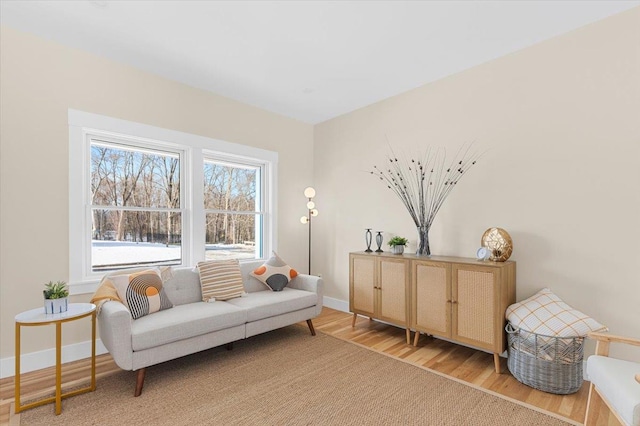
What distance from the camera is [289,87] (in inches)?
142

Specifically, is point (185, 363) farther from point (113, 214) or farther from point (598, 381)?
point (598, 381)

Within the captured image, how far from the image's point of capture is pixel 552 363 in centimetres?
224

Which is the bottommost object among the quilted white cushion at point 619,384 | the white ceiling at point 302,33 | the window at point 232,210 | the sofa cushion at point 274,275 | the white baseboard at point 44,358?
the white baseboard at point 44,358

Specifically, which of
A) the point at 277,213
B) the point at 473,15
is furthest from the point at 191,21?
the point at 277,213

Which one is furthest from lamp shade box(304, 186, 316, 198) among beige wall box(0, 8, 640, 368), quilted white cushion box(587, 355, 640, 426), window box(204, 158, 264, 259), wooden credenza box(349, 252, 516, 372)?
quilted white cushion box(587, 355, 640, 426)

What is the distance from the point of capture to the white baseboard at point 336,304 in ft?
14.1

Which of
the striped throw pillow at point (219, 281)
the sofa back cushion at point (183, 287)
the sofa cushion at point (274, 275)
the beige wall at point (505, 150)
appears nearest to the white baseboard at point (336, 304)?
the sofa cushion at point (274, 275)

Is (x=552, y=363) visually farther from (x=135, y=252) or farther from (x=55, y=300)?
(x=135, y=252)

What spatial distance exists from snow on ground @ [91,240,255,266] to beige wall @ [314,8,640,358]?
231 cm

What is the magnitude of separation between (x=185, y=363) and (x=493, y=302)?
106 inches

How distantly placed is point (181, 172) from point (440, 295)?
310 centimetres

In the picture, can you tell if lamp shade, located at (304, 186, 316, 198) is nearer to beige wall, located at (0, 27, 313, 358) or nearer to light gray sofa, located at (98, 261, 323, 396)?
light gray sofa, located at (98, 261, 323, 396)

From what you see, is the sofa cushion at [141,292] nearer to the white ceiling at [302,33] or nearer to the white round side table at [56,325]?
the white round side table at [56,325]

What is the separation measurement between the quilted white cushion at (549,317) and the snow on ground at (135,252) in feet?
10.6
